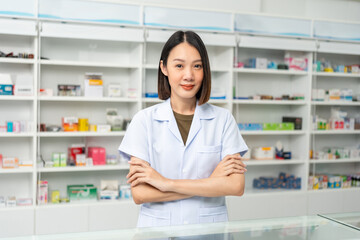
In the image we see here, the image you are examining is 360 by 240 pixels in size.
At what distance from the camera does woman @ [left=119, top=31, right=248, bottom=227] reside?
1.66 m

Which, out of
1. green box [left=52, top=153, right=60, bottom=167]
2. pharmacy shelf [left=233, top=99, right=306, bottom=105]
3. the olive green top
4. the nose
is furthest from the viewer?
pharmacy shelf [left=233, top=99, right=306, bottom=105]

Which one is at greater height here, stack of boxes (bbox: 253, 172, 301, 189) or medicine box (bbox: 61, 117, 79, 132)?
medicine box (bbox: 61, 117, 79, 132)

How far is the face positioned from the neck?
0.27 feet

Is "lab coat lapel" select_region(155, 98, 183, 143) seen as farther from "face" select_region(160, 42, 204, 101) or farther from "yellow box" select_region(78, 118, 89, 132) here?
"yellow box" select_region(78, 118, 89, 132)

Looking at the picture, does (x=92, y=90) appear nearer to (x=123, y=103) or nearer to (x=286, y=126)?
(x=123, y=103)

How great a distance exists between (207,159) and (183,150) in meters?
0.11

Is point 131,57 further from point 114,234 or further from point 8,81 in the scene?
point 114,234

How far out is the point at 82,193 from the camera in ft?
13.4

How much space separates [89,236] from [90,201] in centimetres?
282

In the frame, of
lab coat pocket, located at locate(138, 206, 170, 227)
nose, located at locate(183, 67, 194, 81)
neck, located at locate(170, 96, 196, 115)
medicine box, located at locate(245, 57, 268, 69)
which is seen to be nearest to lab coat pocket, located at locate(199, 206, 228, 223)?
lab coat pocket, located at locate(138, 206, 170, 227)

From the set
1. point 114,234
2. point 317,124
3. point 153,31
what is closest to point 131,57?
point 153,31

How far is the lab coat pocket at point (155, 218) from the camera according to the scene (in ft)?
5.49

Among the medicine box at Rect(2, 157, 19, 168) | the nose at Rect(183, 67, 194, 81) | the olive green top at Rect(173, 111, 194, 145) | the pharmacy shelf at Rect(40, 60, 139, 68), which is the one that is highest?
the pharmacy shelf at Rect(40, 60, 139, 68)

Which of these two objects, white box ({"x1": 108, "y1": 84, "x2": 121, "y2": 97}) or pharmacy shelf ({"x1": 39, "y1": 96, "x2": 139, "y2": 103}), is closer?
pharmacy shelf ({"x1": 39, "y1": 96, "x2": 139, "y2": 103})
